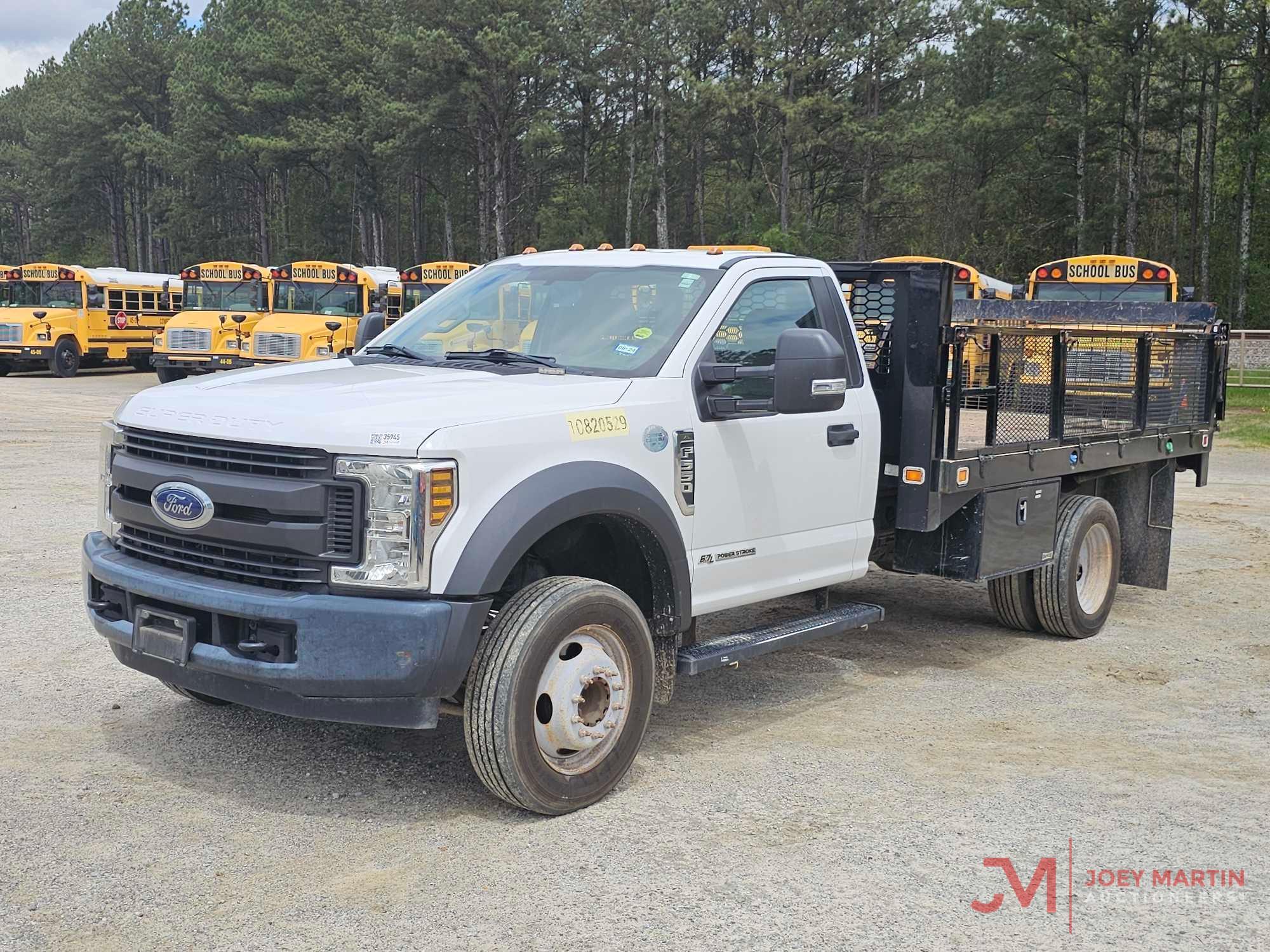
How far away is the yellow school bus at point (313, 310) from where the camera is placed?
25094 millimetres

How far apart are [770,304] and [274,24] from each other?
209 ft

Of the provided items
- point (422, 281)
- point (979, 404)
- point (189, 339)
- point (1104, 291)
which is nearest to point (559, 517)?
point (979, 404)

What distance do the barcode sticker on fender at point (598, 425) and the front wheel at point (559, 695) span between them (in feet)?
1.76

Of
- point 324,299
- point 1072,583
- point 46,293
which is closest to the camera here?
point 1072,583

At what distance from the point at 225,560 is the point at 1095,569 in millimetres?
5559

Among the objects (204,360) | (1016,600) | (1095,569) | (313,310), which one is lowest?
(1016,600)

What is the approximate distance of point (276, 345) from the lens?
2525cm

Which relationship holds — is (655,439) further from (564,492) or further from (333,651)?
(333,651)

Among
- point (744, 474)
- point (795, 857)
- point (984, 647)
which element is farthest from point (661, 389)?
point (984, 647)

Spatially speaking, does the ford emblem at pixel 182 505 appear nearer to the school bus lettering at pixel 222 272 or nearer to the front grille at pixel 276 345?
the front grille at pixel 276 345

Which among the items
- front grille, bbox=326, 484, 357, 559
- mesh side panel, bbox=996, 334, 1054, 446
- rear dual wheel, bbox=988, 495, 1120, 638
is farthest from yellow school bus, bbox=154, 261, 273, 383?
front grille, bbox=326, 484, 357, 559

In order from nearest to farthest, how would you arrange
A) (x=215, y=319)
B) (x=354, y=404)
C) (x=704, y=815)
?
(x=354, y=404) < (x=704, y=815) < (x=215, y=319)

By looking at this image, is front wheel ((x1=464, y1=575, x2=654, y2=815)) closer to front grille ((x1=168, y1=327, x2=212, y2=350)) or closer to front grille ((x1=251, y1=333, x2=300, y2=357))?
front grille ((x1=251, y1=333, x2=300, y2=357))

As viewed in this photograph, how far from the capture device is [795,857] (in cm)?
442
